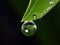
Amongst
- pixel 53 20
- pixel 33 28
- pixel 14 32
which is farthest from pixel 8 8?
pixel 33 28

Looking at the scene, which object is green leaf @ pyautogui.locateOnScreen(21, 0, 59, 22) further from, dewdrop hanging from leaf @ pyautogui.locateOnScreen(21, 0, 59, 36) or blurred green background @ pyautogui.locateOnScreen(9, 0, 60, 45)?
blurred green background @ pyautogui.locateOnScreen(9, 0, 60, 45)

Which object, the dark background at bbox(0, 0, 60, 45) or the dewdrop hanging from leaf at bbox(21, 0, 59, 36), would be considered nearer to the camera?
the dewdrop hanging from leaf at bbox(21, 0, 59, 36)

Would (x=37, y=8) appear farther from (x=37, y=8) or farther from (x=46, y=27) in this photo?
(x=46, y=27)

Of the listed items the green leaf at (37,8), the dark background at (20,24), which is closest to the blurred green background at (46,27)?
the dark background at (20,24)

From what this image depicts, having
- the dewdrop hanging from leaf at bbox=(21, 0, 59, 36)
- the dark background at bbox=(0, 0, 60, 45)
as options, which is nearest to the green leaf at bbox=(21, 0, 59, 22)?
the dewdrop hanging from leaf at bbox=(21, 0, 59, 36)

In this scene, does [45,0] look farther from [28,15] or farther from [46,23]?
[46,23]

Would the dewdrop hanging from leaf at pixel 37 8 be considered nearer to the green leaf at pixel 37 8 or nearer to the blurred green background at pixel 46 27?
the green leaf at pixel 37 8

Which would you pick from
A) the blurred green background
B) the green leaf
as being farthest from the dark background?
the green leaf

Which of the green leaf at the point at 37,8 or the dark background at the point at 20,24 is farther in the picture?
the dark background at the point at 20,24
